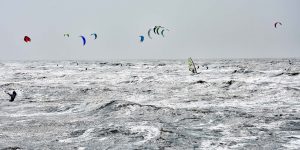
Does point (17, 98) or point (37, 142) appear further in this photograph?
point (17, 98)

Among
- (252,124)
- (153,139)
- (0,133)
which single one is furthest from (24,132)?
(252,124)

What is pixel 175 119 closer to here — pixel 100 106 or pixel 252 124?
pixel 252 124

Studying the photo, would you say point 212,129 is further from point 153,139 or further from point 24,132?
point 24,132

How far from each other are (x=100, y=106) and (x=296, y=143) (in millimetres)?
9797

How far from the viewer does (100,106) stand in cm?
1702

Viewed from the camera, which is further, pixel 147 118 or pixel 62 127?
pixel 147 118

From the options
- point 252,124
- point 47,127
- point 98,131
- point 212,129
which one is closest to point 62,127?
point 47,127

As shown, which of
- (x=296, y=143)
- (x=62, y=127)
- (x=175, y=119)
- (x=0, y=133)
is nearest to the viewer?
(x=296, y=143)

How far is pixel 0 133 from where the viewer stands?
1121 centimetres

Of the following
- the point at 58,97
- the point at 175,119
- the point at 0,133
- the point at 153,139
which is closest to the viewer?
the point at 153,139

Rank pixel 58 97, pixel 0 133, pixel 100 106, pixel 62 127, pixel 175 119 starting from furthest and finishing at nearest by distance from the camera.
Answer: pixel 58 97 < pixel 100 106 < pixel 175 119 < pixel 62 127 < pixel 0 133

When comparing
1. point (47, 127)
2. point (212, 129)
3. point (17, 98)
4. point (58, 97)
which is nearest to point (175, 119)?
point (212, 129)

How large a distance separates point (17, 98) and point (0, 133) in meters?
10.9

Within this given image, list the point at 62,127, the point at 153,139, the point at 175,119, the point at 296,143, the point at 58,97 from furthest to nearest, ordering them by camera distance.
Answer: the point at 58,97 < the point at 175,119 < the point at 62,127 < the point at 153,139 < the point at 296,143
